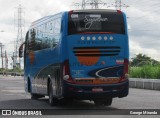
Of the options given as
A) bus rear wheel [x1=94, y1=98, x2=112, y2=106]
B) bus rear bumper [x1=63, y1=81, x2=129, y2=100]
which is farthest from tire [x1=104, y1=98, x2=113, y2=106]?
bus rear bumper [x1=63, y1=81, x2=129, y2=100]

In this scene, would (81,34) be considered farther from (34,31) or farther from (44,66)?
(34,31)

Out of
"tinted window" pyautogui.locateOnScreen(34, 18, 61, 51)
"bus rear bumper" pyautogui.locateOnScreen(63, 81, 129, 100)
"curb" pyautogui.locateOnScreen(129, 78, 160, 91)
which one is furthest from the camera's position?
"curb" pyautogui.locateOnScreen(129, 78, 160, 91)

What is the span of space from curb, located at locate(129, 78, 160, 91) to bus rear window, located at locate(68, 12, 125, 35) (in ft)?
65.3

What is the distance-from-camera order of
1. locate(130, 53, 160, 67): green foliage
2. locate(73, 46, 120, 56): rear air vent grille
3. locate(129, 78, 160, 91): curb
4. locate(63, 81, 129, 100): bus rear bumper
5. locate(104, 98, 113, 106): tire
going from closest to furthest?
locate(63, 81, 129, 100): bus rear bumper < locate(73, 46, 120, 56): rear air vent grille < locate(104, 98, 113, 106): tire < locate(129, 78, 160, 91): curb < locate(130, 53, 160, 67): green foliage

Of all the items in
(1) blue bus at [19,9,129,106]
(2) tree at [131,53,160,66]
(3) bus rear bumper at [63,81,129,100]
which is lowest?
(2) tree at [131,53,160,66]

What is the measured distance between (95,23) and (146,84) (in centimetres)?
2260

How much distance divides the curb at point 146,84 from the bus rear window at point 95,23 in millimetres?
19907

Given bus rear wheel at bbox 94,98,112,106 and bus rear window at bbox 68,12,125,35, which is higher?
bus rear window at bbox 68,12,125,35

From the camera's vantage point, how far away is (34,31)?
2341 centimetres

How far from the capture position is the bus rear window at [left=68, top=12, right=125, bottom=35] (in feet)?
60.9

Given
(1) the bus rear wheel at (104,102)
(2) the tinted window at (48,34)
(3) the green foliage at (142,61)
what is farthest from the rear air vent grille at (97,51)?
(3) the green foliage at (142,61)

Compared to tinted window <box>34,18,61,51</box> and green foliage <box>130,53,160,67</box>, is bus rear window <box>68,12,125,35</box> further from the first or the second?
green foliage <box>130,53,160,67</box>

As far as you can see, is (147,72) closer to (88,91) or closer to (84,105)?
(84,105)

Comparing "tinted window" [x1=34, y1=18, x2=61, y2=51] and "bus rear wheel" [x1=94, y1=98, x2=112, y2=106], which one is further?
"bus rear wheel" [x1=94, y1=98, x2=112, y2=106]
